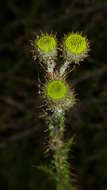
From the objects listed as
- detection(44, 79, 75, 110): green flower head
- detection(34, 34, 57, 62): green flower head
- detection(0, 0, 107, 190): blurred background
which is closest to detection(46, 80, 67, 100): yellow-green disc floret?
detection(44, 79, 75, 110): green flower head

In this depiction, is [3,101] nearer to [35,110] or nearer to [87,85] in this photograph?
[35,110]

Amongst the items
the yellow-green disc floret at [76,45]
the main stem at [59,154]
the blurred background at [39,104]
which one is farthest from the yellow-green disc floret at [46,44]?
the blurred background at [39,104]

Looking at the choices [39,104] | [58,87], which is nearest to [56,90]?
[58,87]

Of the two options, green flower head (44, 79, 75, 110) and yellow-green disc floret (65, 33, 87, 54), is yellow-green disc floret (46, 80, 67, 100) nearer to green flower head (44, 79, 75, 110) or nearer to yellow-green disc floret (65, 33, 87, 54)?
green flower head (44, 79, 75, 110)

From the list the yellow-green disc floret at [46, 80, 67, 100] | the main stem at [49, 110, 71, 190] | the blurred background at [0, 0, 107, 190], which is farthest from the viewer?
the blurred background at [0, 0, 107, 190]

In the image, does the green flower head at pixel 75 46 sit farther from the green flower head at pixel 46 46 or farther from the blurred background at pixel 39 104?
the blurred background at pixel 39 104

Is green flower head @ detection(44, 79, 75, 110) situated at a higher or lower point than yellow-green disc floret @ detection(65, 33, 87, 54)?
lower

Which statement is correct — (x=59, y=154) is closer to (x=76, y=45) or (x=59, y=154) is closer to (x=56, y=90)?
(x=56, y=90)
